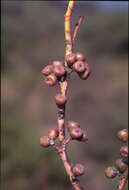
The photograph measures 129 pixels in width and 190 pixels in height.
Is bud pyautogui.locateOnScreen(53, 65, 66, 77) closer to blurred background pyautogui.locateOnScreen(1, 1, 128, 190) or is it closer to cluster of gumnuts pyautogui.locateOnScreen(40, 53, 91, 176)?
cluster of gumnuts pyautogui.locateOnScreen(40, 53, 91, 176)

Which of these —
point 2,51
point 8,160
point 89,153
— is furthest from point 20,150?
point 2,51

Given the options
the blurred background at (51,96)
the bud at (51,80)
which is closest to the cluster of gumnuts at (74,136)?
the bud at (51,80)

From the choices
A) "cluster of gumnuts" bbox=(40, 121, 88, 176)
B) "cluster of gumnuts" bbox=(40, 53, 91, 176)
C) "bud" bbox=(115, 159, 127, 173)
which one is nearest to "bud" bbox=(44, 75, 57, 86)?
"cluster of gumnuts" bbox=(40, 53, 91, 176)

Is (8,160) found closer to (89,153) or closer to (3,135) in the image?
(3,135)

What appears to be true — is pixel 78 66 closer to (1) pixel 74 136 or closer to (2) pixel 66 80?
(2) pixel 66 80

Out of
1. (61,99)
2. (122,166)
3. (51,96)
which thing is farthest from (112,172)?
(51,96)

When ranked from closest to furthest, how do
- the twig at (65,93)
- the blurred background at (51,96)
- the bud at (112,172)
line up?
the twig at (65,93)
the bud at (112,172)
the blurred background at (51,96)

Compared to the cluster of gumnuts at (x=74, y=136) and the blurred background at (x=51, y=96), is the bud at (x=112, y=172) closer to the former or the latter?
the cluster of gumnuts at (x=74, y=136)
